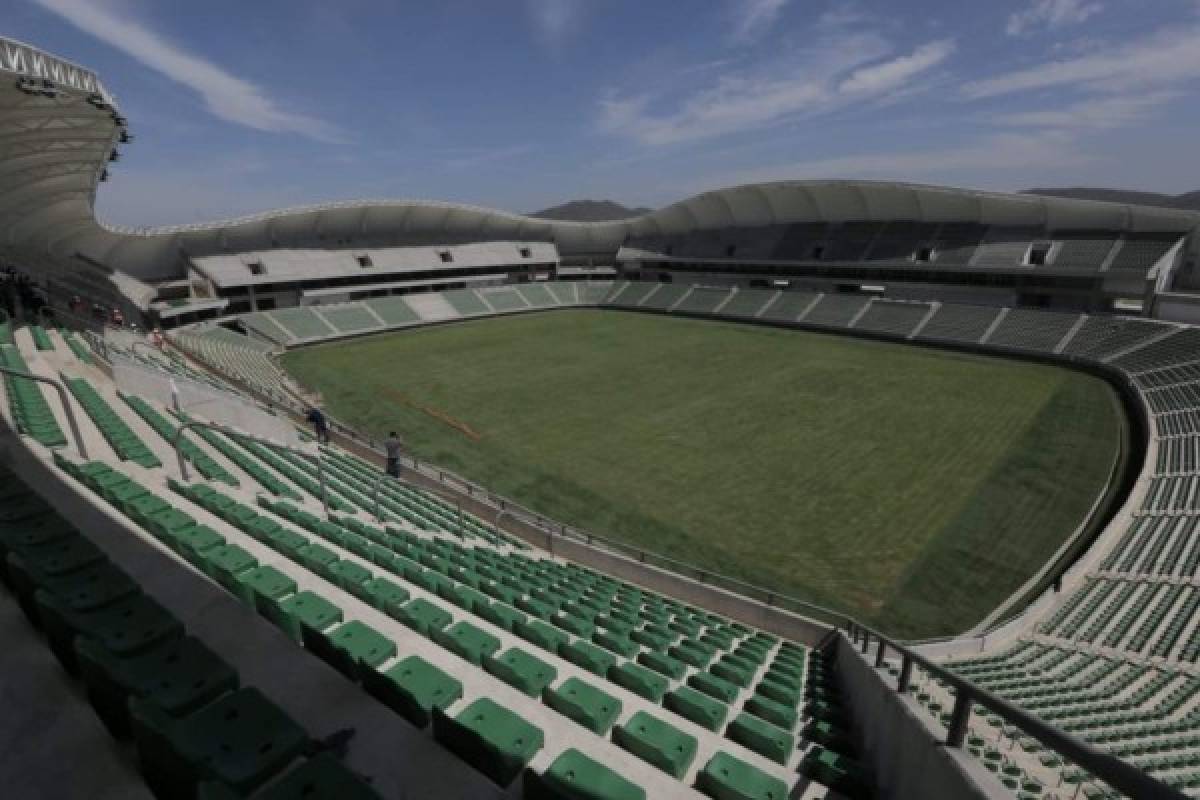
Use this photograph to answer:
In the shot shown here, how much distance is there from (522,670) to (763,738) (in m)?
2.27

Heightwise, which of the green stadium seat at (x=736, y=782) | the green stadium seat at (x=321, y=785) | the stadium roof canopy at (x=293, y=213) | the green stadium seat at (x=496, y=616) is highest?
the stadium roof canopy at (x=293, y=213)

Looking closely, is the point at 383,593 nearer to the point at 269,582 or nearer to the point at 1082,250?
the point at 269,582

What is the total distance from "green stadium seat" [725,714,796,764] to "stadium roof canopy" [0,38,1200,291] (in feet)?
59.9

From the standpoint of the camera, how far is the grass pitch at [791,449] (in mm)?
14648

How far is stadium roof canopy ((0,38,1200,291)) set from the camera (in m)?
18.1

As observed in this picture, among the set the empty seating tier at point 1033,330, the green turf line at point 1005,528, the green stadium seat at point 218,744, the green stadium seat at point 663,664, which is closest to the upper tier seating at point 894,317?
the empty seating tier at point 1033,330

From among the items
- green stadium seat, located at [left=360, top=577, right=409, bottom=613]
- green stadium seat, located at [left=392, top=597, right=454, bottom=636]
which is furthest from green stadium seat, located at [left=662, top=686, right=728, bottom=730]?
green stadium seat, located at [left=360, top=577, right=409, bottom=613]

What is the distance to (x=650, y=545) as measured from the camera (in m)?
15.5

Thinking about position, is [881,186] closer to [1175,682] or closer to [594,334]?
[594,334]

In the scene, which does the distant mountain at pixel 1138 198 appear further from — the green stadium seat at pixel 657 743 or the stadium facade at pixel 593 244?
the green stadium seat at pixel 657 743

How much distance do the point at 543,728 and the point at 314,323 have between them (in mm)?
45984

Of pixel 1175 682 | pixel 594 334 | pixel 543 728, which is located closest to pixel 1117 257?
pixel 594 334

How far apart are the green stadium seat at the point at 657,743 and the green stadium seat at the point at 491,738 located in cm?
74

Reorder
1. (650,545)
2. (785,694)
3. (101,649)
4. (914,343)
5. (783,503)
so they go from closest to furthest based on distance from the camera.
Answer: (101,649), (785,694), (650,545), (783,503), (914,343)
